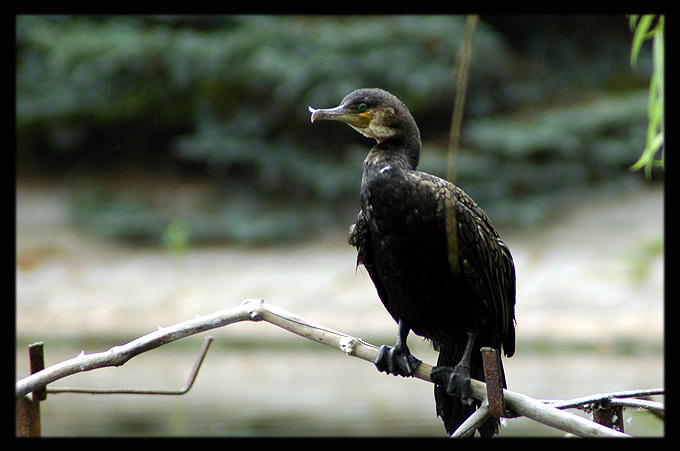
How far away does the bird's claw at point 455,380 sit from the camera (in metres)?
1.66

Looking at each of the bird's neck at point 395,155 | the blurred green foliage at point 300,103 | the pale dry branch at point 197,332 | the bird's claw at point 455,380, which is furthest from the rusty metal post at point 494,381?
the blurred green foliage at point 300,103

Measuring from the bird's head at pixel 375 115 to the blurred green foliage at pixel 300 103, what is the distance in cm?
Result: 564

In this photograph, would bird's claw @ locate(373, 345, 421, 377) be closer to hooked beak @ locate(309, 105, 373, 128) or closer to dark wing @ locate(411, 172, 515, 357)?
dark wing @ locate(411, 172, 515, 357)

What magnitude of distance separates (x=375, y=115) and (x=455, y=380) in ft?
2.09

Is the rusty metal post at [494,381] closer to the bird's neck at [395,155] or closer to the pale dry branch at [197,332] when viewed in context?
the pale dry branch at [197,332]

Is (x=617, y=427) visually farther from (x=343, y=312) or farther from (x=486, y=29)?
(x=486, y=29)

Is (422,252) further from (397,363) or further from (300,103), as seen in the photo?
(300,103)

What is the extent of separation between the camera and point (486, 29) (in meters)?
8.71

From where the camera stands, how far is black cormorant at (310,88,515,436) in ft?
5.46

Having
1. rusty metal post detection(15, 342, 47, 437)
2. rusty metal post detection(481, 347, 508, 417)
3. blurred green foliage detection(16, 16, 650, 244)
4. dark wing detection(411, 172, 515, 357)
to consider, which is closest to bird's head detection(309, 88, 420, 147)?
dark wing detection(411, 172, 515, 357)

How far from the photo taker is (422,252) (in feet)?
5.55

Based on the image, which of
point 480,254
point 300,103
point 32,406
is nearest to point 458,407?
point 480,254
